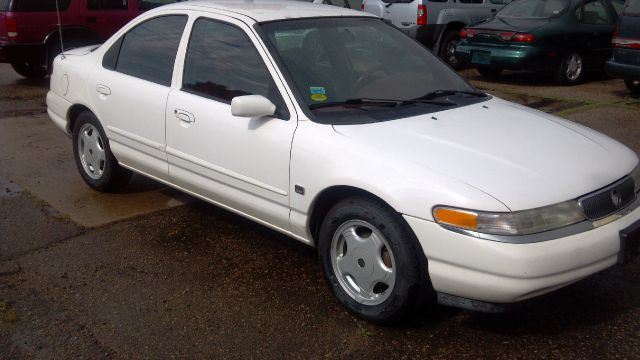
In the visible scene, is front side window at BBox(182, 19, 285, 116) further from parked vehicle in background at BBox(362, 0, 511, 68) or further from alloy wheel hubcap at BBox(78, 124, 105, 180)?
parked vehicle in background at BBox(362, 0, 511, 68)

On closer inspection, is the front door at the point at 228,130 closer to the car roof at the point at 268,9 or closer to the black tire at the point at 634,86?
the car roof at the point at 268,9

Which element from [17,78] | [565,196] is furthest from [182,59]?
[17,78]

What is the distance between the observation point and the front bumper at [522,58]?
10328 mm

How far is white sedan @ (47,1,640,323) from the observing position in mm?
3137

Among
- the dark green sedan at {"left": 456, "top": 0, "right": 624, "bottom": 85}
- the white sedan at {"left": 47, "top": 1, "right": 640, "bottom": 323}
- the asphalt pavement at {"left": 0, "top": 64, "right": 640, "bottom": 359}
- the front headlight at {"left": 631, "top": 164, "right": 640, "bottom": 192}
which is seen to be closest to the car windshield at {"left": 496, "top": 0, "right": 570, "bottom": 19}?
the dark green sedan at {"left": 456, "top": 0, "right": 624, "bottom": 85}

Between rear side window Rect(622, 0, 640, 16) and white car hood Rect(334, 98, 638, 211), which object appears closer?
white car hood Rect(334, 98, 638, 211)

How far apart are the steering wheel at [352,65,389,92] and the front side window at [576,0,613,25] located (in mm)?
7666

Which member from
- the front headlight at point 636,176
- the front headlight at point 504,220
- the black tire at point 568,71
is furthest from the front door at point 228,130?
the black tire at point 568,71

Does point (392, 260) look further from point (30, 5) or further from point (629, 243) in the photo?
point (30, 5)

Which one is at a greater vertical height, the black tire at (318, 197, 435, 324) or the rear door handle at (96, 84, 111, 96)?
the rear door handle at (96, 84, 111, 96)

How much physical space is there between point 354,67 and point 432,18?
8.53 m

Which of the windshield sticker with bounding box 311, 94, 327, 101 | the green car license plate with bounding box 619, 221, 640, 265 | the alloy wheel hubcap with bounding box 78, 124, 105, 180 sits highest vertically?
the windshield sticker with bounding box 311, 94, 327, 101

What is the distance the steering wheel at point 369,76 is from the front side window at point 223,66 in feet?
1.63

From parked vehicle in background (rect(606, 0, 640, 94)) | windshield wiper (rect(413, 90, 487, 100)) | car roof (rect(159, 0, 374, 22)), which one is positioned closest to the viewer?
windshield wiper (rect(413, 90, 487, 100))
